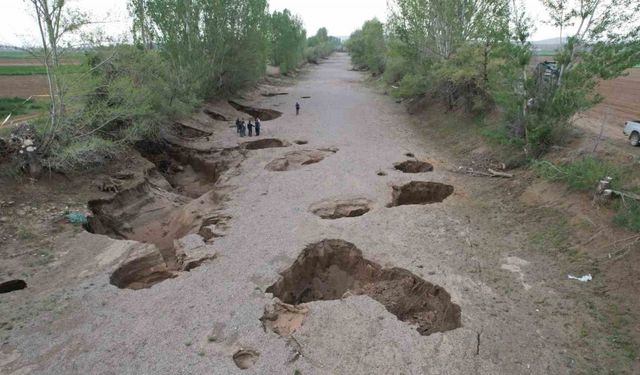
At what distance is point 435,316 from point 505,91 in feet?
36.6

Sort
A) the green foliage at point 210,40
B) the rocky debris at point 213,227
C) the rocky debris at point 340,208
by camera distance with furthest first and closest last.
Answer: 1. the green foliage at point 210,40
2. the rocky debris at point 340,208
3. the rocky debris at point 213,227

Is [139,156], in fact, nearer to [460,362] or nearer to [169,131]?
[169,131]

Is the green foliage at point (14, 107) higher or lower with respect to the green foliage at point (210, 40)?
lower

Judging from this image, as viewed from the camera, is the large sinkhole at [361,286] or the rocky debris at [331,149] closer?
the large sinkhole at [361,286]

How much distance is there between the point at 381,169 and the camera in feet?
57.5

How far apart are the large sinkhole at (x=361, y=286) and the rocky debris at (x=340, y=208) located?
2.20 m

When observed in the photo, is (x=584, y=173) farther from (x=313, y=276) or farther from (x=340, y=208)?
(x=313, y=276)

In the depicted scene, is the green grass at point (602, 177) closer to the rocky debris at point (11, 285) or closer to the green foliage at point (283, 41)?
the rocky debris at point (11, 285)

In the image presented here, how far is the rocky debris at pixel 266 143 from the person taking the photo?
2205 centimetres

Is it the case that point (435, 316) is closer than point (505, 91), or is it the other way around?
point (435, 316)

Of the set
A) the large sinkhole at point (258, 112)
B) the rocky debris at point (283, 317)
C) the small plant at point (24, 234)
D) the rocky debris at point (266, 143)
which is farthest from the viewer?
the large sinkhole at point (258, 112)

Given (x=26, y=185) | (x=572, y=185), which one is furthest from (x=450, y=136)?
(x=26, y=185)

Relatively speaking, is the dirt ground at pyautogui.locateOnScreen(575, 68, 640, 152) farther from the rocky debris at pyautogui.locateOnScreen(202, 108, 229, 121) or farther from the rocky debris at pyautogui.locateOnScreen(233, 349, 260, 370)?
the rocky debris at pyautogui.locateOnScreen(202, 108, 229, 121)

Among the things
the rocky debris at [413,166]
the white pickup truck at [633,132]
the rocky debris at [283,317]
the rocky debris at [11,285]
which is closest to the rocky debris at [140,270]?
the rocky debris at [11,285]
